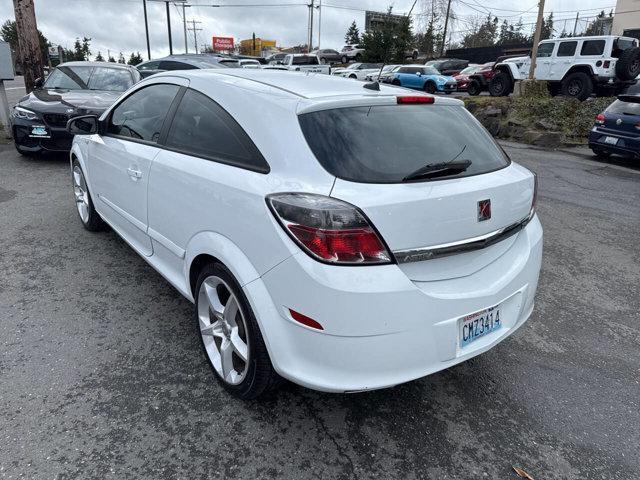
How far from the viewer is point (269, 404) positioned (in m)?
2.46

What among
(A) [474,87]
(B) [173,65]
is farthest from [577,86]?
(B) [173,65]

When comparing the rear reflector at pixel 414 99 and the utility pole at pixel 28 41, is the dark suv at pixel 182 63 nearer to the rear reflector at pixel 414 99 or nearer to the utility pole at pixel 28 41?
the utility pole at pixel 28 41

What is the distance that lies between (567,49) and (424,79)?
8.82 m

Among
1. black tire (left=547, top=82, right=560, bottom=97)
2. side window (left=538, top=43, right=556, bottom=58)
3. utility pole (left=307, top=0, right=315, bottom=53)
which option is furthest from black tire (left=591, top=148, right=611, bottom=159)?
utility pole (left=307, top=0, right=315, bottom=53)

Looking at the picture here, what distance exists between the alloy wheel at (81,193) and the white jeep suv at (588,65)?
1506 centimetres

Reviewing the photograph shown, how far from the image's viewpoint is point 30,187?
641 centimetres

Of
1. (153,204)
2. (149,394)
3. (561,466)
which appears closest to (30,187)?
(153,204)

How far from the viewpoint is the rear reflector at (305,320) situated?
1.91 meters

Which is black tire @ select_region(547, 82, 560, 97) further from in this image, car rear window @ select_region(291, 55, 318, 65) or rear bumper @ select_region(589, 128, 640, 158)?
car rear window @ select_region(291, 55, 318, 65)

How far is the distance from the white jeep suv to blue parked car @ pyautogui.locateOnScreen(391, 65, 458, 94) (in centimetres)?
688

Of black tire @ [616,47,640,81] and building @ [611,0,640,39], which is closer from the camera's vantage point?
black tire @ [616,47,640,81]

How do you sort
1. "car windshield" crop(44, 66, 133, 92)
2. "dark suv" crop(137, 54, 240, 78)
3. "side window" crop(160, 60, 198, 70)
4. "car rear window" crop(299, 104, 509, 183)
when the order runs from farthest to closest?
"dark suv" crop(137, 54, 240, 78)
"side window" crop(160, 60, 198, 70)
"car windshield" crop(44, 66, 133, 92)
"car rear window" crop(299, 104, 509, 183)

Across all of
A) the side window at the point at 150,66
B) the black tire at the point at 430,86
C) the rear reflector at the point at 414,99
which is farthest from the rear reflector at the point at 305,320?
the black tire at the point at 430,86

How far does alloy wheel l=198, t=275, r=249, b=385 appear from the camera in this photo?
2.38 metres
